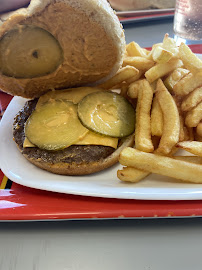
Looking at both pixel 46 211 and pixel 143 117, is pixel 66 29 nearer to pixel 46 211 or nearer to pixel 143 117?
pixel 143 117

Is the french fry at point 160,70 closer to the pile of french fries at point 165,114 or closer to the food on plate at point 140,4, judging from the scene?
the pile of french fries at point 165,114

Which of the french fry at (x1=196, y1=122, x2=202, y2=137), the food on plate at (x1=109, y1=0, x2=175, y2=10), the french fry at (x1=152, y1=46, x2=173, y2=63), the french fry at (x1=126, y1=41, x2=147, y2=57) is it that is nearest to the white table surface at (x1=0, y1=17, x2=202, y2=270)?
the french fry at (x1=196, y1=122, x2=202, y2=137)

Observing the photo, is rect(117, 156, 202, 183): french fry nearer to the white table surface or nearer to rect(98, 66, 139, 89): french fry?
the white table surface

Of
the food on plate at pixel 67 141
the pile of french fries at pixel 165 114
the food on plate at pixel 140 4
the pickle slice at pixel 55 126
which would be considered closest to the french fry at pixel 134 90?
the pile of french fries at pixel 165 114

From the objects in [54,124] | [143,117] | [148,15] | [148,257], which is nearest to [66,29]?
[54,124]

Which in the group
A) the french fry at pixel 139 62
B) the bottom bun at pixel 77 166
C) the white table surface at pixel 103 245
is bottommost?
the white table surface at pixel 103 245

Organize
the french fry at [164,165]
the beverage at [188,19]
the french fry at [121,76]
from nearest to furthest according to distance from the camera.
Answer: the french fry at [164,165] < the french fry at [121,76] < the beverage at [188,19]
